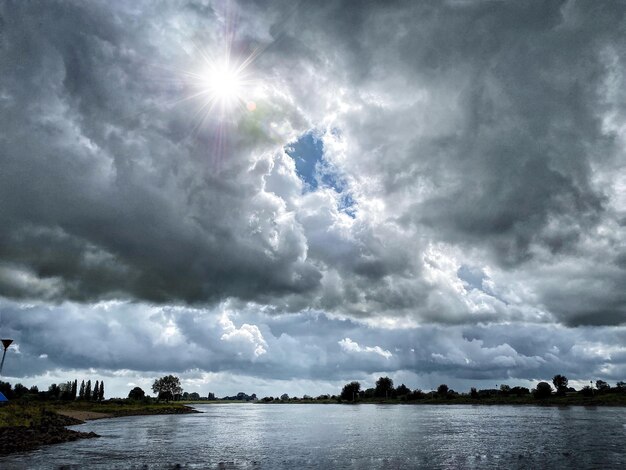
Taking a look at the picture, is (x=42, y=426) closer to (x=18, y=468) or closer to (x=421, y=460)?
(x=18, y=468)

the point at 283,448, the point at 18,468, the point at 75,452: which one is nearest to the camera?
the point at 18,468

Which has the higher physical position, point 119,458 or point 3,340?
point 3,340

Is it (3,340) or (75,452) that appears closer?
(75,452)

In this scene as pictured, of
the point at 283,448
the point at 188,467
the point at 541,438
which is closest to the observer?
the point at 188,467

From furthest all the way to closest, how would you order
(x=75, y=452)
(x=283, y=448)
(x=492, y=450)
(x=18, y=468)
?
(x=283, y=448) → (x=492, y=450) → (x=75, y=452) → (x=18, y=468)

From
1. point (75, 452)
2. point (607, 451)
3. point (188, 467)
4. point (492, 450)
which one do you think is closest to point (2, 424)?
point (75, 452)

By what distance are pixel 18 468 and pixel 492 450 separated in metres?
61.9

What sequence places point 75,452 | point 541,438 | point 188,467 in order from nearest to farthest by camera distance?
point 188,467 < point 75,452 < point 541,438

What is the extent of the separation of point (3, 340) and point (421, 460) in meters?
63.5

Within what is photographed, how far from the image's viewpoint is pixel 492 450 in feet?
214

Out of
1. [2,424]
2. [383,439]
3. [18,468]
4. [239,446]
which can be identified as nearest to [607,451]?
[383,439]

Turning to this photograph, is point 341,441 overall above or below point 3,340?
below

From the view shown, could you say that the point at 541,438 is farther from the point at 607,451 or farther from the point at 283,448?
the point at 283,448

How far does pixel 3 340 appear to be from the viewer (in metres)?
65.7
